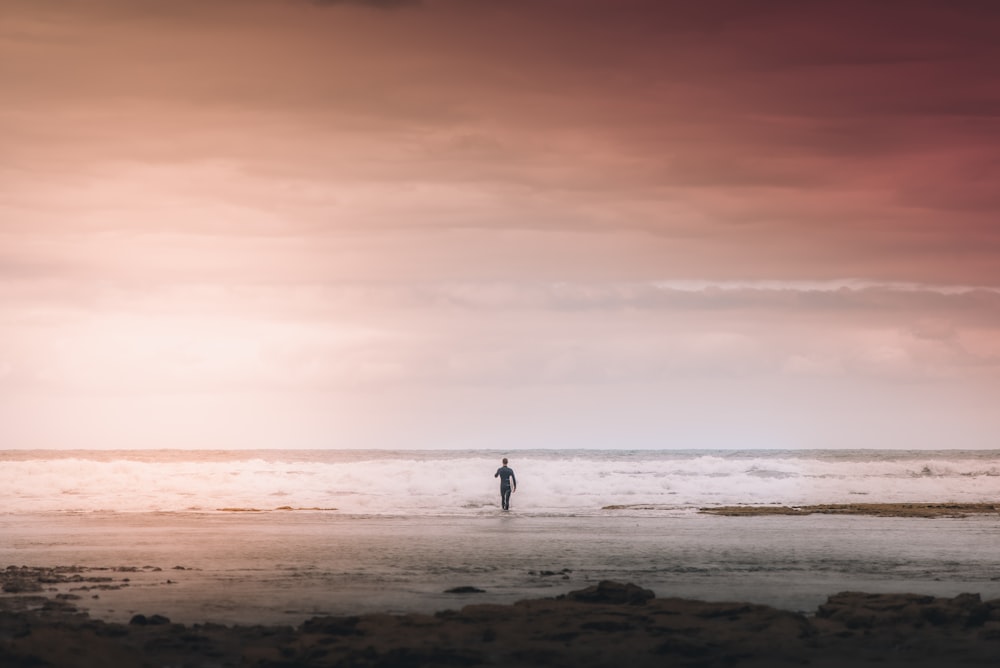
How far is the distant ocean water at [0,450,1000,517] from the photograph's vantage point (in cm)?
4572

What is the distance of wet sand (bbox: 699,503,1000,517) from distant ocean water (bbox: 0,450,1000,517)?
2606mm

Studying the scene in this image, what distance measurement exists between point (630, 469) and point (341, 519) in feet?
133

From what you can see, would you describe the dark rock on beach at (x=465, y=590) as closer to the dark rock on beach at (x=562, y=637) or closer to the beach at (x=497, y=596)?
the beach at (x=497, y=596)

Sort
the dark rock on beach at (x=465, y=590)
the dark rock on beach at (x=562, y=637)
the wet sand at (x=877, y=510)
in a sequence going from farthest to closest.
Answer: the wet sand at (x=877, y=510) → the dark rock on beach at (x=465, y=590) → the dark rock on beach at (x=562, y=637)

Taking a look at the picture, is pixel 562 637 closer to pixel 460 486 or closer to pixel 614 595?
pixel 614 595

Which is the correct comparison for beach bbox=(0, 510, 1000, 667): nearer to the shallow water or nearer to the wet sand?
the shallow water

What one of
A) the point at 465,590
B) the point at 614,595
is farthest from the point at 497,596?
the point at 614,595

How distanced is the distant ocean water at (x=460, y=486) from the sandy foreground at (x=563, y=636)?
80.7 feet

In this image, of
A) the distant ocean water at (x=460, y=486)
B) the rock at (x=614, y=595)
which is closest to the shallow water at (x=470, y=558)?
the rock at (x=614, y=595)

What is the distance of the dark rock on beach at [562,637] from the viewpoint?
12109 mm

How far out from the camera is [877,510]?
4125 centimetres

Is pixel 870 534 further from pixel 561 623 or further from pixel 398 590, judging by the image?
→ pixel 561 623

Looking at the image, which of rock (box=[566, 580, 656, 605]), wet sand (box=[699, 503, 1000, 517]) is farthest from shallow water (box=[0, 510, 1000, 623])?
wet sand (box=[699, 503, 1000, 517])

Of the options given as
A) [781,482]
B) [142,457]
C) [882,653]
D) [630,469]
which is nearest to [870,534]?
[882,653]
